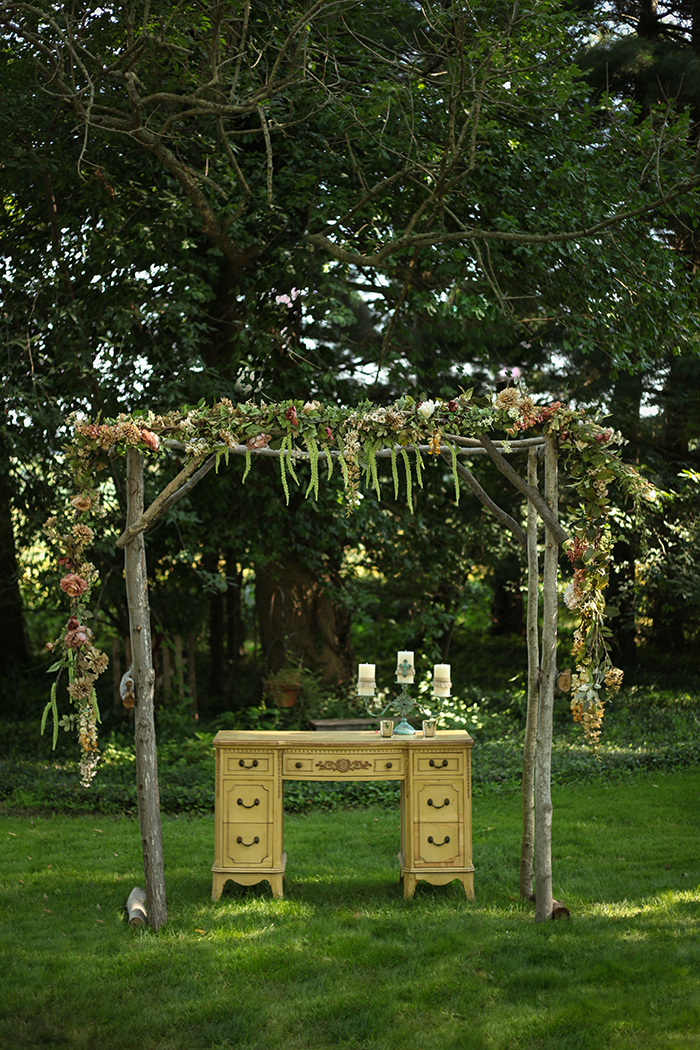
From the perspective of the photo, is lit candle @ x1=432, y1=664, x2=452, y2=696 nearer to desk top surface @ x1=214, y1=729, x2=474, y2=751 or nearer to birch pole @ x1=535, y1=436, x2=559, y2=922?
desk top surface @ x1=214, y1=729, x2=474, y2=751

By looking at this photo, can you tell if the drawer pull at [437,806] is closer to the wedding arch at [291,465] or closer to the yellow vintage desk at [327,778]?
the yellow vintage desk at [327,778]

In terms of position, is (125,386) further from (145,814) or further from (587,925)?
(587,925)

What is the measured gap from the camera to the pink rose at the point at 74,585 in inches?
176

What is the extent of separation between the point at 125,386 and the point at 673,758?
5.79m

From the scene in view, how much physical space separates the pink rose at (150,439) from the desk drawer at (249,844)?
2.02 m

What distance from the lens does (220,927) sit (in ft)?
14.7

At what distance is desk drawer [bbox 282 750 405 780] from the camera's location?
493 centimetres

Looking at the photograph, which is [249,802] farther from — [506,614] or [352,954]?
[506,614]

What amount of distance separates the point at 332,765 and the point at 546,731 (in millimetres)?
1163

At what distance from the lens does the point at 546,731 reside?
177 inches

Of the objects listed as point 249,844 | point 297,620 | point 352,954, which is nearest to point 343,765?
point 249,844

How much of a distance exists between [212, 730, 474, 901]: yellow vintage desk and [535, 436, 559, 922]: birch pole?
0.48 metres

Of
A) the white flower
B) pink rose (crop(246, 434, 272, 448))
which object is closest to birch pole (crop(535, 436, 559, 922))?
the white flower

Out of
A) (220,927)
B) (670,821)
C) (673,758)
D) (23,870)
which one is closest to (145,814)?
(220,927)
